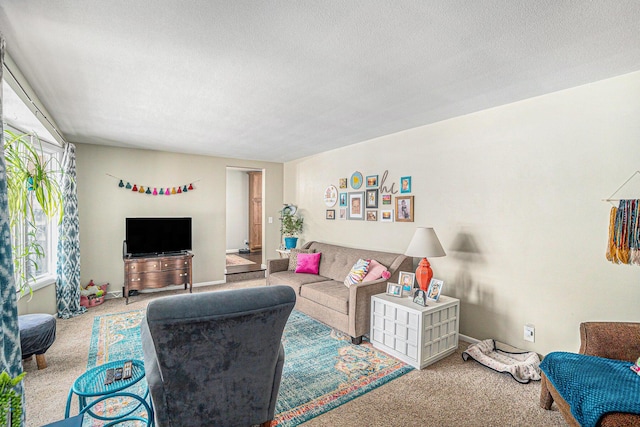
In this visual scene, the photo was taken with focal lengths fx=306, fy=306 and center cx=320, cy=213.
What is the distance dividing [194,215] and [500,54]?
16.8 feet

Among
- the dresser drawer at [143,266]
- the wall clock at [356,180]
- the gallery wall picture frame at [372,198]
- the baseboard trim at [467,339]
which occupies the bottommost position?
the baseboard trim at [467,339]

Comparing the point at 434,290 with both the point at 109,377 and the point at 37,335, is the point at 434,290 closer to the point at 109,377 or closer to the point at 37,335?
the point at 109,377

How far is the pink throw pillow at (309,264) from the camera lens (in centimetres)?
462

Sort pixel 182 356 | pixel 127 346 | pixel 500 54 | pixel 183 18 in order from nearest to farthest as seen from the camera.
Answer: pixel 182 356, pixel 183 18, pixel 500 54, pixel 127 346

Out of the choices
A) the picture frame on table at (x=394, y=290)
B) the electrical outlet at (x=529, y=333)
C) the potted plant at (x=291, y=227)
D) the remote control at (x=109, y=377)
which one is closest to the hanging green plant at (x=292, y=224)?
the potted plant at (x=291, y=227)

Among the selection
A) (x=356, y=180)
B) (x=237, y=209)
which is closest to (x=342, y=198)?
(x=356, y=180)

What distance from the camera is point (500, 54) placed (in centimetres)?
200

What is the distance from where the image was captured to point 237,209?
908cm

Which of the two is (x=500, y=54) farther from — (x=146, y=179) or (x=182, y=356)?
(x=146, y=179)

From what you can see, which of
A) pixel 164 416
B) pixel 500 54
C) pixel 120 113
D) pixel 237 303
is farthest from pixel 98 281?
pixel 500 54

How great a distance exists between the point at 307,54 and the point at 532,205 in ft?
7.84

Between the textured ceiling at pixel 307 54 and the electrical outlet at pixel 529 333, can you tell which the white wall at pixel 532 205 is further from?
the textured ceiling at pixel 307 54

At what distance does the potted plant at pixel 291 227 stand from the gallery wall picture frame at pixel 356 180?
1.63 meters

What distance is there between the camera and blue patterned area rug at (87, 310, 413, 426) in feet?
7.47
